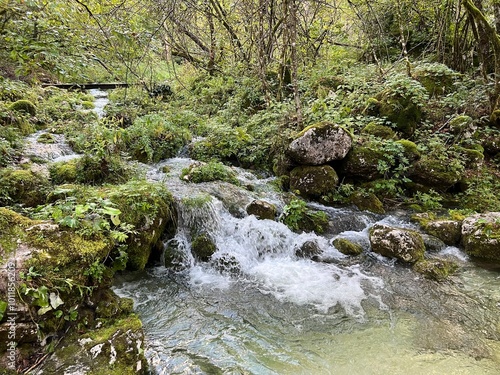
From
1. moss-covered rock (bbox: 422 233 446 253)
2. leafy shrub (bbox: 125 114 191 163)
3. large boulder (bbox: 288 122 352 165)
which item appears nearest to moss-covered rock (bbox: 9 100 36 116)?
leafy shrub (bbox: 125 114 191 163)

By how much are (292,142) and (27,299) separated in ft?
19.8

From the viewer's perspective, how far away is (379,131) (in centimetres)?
798

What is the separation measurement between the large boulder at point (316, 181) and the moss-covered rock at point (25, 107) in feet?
27.8

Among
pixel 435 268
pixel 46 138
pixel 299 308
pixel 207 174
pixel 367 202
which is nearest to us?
pixel 299 308

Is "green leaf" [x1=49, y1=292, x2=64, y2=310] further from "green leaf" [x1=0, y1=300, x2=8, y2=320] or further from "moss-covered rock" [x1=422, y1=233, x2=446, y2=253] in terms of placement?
"moss-covered rock" [x1=422, y1=233, x2=446, y2=253]

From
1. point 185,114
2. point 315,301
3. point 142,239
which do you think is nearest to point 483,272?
point 315,301

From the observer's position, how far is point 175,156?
9.02 metres

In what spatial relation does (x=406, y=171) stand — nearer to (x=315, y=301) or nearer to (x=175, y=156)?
(x=315, y=301)

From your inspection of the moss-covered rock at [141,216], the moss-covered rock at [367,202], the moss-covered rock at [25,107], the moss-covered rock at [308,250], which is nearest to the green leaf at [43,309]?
the moss-covered rock at [141,216]

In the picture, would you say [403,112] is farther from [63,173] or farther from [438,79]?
[63,173]

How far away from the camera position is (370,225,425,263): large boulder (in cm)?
514

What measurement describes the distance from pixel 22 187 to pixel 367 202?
680 cm

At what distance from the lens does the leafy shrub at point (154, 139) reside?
8356 mm

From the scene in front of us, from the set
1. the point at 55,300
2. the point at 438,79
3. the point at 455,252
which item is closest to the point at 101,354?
the point at 55,300
